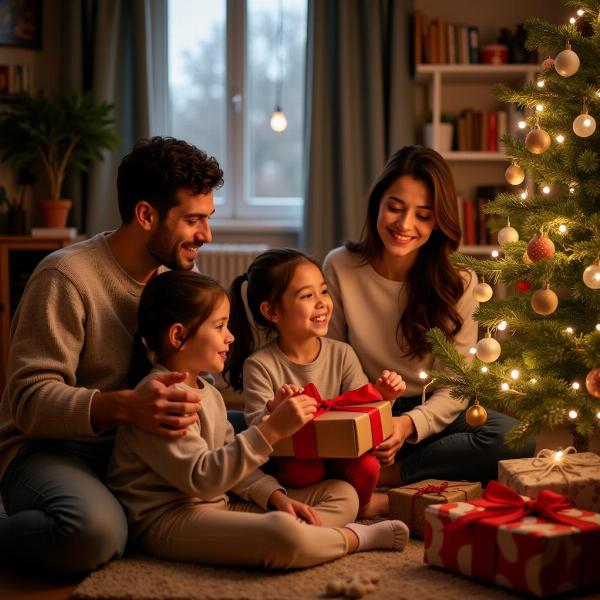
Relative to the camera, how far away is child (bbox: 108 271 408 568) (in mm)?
2074

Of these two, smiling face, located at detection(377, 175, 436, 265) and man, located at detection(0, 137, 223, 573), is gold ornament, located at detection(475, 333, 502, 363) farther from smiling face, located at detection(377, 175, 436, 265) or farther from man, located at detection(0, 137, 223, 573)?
man, located at detection(0, 137, 223, 573)

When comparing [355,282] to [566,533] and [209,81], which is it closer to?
[566,533]

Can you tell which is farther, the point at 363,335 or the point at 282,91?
the point at 282,91

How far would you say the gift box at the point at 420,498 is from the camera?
Result: 2.36 metres

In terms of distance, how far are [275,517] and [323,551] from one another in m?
0.16

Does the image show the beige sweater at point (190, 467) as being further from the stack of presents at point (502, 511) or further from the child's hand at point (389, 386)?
the child's hand at point (389, 386)

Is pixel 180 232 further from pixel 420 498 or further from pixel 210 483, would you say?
pixel 420 498

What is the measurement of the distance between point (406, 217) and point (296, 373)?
0.57 m

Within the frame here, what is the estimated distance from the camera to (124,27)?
4.95 m

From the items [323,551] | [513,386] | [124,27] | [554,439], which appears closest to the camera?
[323,551]

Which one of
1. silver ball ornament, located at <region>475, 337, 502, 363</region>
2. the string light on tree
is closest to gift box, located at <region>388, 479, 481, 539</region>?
silver ball ornament, located at <region>475, 337, 502, 363</region>

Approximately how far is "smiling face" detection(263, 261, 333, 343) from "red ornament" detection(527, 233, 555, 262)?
569 mm

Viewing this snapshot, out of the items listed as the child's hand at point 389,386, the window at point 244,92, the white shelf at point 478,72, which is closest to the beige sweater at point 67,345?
the child's hand at point 389,386

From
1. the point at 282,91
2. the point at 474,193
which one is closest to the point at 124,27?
the point at 282,91
